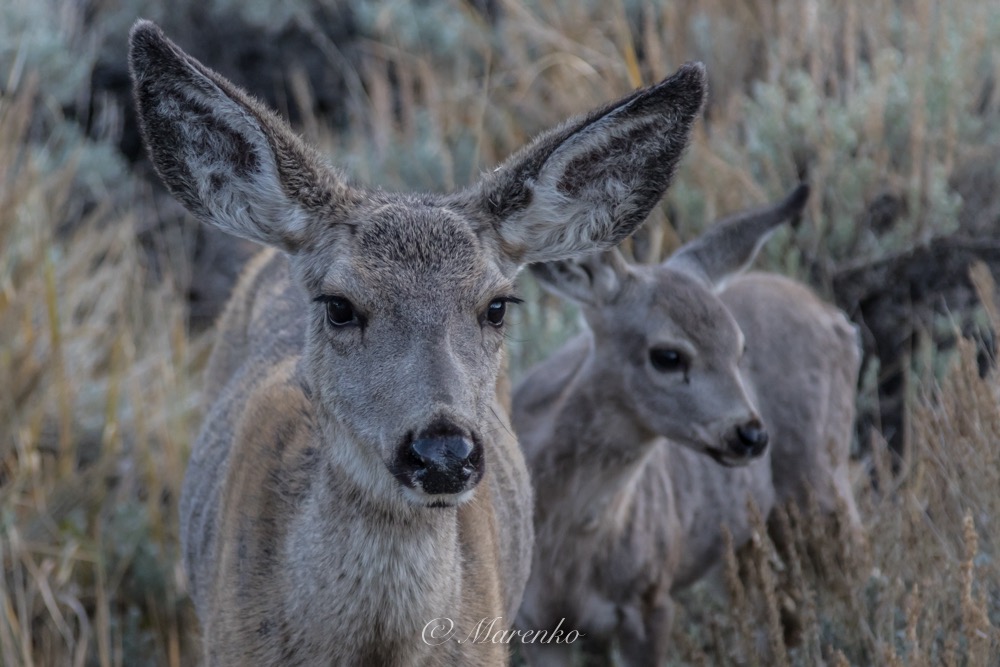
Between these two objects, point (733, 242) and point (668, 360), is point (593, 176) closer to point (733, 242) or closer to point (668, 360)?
point (668, 360)

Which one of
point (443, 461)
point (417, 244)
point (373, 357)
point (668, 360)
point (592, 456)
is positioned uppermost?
point (417, 244)

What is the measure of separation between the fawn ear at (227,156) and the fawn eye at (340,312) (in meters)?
0.37

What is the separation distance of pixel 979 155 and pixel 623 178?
4321mm

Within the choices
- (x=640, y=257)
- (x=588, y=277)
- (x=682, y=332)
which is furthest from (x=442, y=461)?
(x=640, y=257)

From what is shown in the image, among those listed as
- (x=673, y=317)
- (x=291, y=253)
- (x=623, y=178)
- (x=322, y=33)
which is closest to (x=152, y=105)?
(x=291, y=253)

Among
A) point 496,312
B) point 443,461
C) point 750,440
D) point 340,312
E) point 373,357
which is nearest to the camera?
point 443,461

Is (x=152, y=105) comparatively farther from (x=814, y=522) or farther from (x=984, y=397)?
(x=814, y=522)

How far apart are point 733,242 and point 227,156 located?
9.03 feet

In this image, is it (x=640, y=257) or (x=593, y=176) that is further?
Result: (x=640, y=257)

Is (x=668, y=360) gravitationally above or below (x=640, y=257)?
above

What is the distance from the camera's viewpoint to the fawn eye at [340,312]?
3.88m

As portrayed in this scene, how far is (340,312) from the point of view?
3.90 m

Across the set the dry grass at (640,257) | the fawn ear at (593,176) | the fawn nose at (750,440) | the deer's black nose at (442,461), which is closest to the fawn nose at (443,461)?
the deer's black nose at (442,461)

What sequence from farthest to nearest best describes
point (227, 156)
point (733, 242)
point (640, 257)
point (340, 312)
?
point (640, 257)
point (733, 242)
point (227, 156)
point (340, 312)
